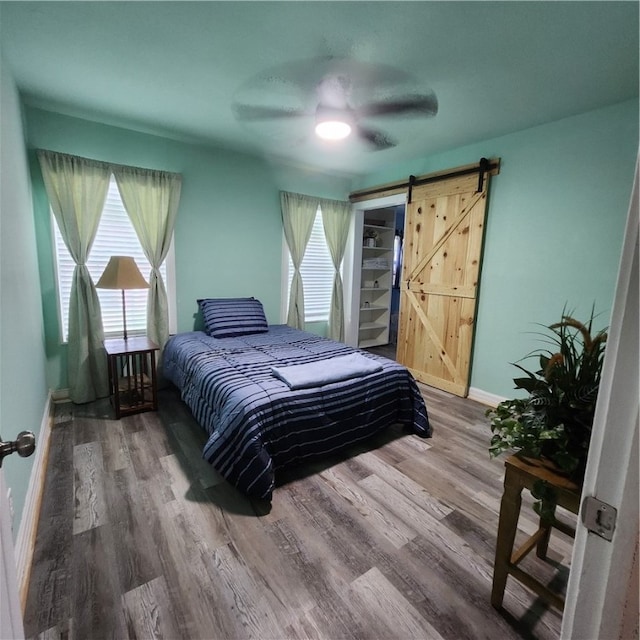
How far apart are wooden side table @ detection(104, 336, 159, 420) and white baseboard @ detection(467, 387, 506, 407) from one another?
3.18m

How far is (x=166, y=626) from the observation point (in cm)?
131

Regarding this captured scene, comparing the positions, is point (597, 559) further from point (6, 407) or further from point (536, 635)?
point (6, 407)

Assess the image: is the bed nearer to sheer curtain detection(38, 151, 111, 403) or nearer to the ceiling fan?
sheer curtain detection(38, 151, 111, 403)

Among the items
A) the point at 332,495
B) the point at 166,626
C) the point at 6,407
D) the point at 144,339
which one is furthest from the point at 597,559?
the point at 144,339

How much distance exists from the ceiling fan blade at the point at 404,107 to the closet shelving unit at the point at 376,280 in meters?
3.24

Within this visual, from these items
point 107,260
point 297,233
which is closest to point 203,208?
point 107,260

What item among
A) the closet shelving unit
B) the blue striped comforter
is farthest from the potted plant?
the closet shelving unit

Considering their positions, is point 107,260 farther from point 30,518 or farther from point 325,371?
point 325,371

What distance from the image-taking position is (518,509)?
131 cm

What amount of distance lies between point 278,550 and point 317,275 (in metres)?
3.70

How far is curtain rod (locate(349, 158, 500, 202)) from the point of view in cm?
332

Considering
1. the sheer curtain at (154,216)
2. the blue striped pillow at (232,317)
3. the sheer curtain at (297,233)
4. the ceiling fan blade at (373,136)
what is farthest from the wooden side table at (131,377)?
the ceiling fan blade at (373,136)

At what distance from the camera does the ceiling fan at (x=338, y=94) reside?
85.2 inches

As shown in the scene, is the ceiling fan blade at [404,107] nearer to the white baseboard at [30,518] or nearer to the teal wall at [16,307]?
the teal wall at [16,307]
